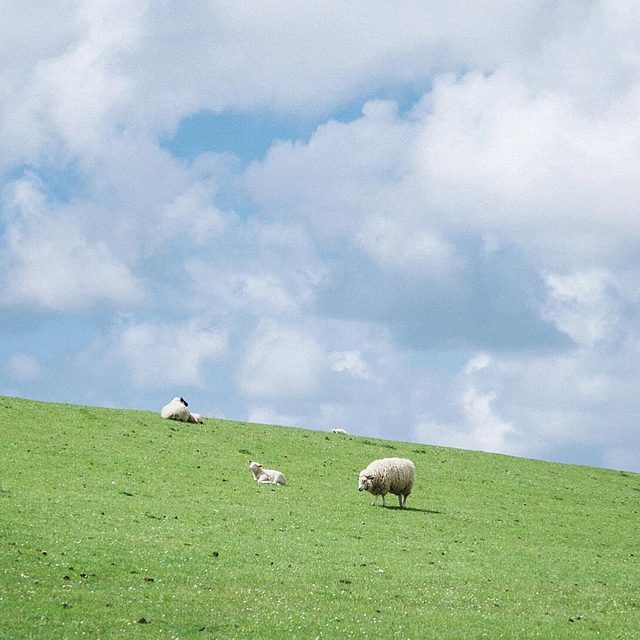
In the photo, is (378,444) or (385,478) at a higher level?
(378,444)

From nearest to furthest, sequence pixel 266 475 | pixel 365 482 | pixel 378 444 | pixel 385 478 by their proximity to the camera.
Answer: pixel 385 478, pixel 365 482, pixel 266 475, pixel 378 444

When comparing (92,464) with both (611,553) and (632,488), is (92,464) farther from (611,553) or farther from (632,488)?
(632,488)

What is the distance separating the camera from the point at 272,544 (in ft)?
84.1

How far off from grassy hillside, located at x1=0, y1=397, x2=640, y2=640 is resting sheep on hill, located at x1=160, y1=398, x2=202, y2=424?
2.10 m

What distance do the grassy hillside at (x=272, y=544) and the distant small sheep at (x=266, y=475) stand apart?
0.51 meters

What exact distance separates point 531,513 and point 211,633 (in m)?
26.0

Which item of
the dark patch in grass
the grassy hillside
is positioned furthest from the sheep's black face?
the dark patch in grass

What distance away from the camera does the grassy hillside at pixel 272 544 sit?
722 inches

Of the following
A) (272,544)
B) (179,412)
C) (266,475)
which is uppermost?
(179,412)

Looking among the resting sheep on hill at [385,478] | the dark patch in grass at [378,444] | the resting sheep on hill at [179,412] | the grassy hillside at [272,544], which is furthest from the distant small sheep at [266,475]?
the dark patch in grass at [378,444]

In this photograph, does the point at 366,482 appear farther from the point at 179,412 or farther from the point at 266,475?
the point at 179,412

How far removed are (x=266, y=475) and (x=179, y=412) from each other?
14.6 metres

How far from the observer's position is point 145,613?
58.1ft

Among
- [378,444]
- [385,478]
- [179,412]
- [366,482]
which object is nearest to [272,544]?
[366,482]
